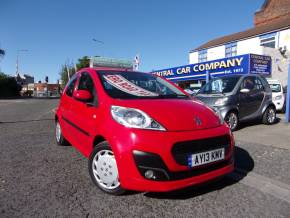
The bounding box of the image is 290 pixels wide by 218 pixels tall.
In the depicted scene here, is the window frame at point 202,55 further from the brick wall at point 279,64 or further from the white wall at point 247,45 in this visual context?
the brick wall at point 279,64

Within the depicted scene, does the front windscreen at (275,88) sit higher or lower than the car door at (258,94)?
higher

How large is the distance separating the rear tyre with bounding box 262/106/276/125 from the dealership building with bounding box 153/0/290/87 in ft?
23.3

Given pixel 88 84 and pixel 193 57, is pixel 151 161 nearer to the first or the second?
pixel 88 84

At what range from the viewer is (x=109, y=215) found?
2590 millimetres

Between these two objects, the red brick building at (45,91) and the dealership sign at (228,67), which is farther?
the red brick building at (45,91)

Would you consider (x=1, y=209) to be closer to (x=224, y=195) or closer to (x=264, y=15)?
(x=224, y=195)

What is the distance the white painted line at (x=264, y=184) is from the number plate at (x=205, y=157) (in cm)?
75

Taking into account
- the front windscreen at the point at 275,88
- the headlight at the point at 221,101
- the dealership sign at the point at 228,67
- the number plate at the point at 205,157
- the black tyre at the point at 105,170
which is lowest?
the black tyre at the point at 105,170

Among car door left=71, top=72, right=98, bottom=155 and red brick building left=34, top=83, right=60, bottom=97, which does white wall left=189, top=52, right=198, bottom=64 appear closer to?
red brick building left=34, top=83, right=60, bottom=97

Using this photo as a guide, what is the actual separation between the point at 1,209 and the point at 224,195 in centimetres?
Answer: 242

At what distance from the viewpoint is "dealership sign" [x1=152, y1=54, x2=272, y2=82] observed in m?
15.1

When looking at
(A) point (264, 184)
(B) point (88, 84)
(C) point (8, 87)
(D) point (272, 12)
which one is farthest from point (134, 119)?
(C) point (8, 87)

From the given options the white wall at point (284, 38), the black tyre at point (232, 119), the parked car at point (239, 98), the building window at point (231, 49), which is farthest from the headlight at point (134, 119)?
the building window at point (231, 49)

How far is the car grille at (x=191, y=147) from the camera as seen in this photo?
268cm
